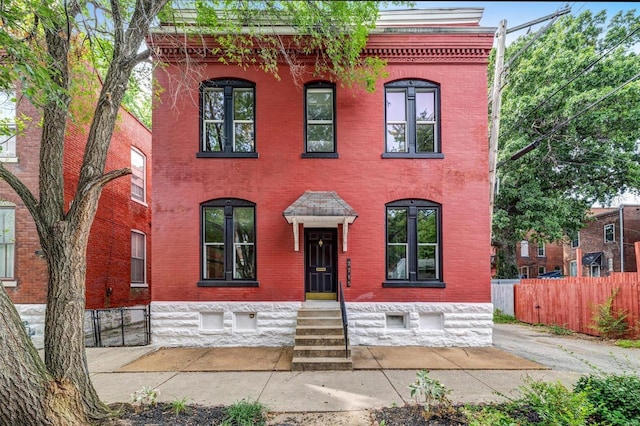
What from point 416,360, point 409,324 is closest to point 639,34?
point 409,324

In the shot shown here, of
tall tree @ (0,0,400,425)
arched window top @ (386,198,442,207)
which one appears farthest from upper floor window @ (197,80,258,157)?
arched window top @ (386,198,442,207)

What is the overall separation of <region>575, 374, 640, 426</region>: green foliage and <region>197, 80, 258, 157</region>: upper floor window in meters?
8.20

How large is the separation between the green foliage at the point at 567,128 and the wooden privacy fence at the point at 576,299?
4937mm

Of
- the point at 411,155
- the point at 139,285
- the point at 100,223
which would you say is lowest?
the point at 139,285

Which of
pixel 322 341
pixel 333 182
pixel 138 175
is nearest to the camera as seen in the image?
pixel 322 341

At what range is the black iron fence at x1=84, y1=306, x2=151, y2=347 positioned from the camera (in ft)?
31.1

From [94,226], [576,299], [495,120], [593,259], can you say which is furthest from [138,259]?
[593,259]

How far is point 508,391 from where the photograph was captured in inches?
212

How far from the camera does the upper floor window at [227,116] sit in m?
9.16

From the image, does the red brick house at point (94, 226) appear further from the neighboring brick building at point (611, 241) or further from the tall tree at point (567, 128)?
the neighboring brick building at point (611, 241)

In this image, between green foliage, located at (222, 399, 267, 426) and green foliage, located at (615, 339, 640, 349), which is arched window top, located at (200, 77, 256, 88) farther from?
green foliage, located at (615, 339, 640, 349)

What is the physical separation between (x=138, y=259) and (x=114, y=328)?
2965mm

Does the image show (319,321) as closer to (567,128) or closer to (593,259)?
(567,128)

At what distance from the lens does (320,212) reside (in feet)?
26.2
